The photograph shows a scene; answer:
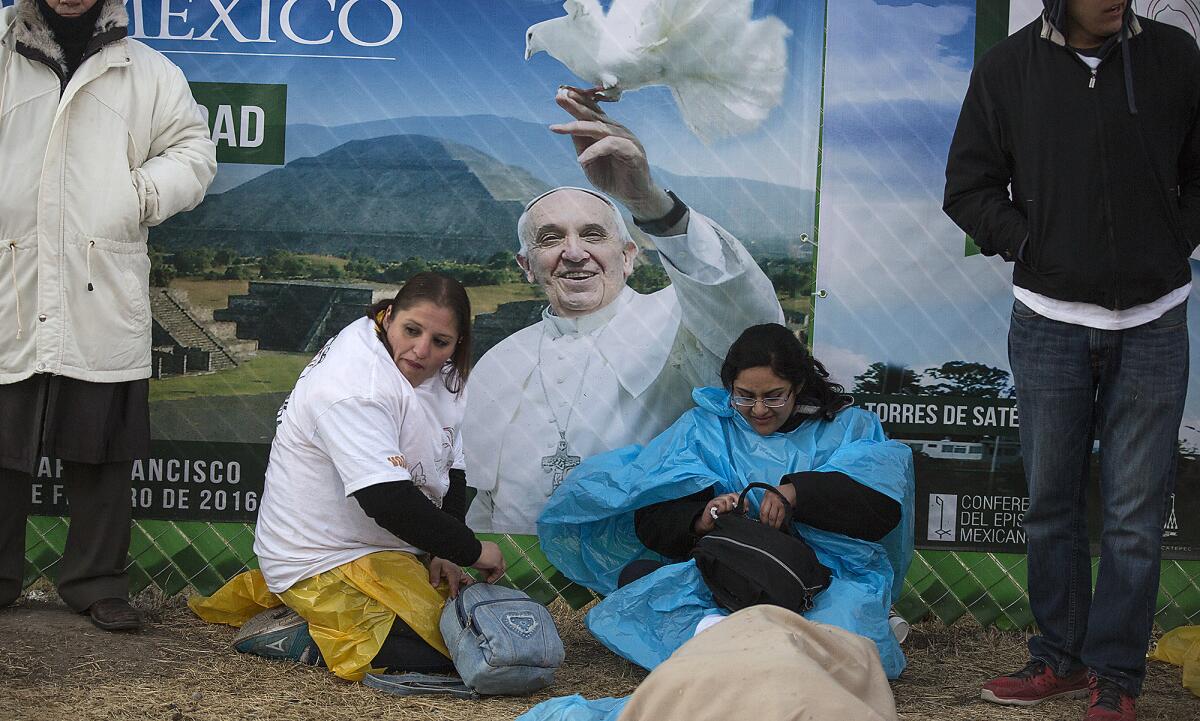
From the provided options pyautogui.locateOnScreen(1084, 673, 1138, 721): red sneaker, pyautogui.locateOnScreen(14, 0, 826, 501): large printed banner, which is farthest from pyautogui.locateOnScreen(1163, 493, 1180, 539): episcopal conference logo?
pyautogui.locateOnScreen(14, 0, 826, 501): large printed banner

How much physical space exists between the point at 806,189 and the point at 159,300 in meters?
2.18

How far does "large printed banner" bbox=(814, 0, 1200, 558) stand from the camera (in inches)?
163

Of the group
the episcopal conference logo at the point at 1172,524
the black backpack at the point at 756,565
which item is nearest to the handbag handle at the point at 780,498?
the black backpack at the point at 756,565

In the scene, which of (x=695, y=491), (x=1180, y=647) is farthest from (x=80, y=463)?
(x=1180, y=647)

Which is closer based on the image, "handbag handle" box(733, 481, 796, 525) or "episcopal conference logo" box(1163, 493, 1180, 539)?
"handbag handle" box(733, 481, 796, 525)

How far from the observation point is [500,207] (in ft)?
13.9

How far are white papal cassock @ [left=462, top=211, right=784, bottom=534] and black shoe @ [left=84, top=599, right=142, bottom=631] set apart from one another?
1.08m

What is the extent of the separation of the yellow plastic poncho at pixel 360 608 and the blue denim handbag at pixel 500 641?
0.08 meters

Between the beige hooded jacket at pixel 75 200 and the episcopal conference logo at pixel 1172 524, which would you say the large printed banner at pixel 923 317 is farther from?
the beige hooded jacket at pixel 75 200

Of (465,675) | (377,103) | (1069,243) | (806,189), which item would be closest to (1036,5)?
(806,189)

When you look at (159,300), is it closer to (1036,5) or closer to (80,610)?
(80,610)

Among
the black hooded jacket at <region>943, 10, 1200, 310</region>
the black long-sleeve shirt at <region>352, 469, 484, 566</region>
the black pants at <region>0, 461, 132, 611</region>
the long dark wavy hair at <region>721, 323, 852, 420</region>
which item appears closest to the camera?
the black hooded jacket at <region>943, 10, 1200, 310</region>

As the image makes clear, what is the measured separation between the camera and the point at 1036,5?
4.05m

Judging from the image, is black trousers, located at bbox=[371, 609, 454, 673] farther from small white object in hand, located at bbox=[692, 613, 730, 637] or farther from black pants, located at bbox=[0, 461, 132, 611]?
black pants, located at bbox=[0, 461, 132, 611]
